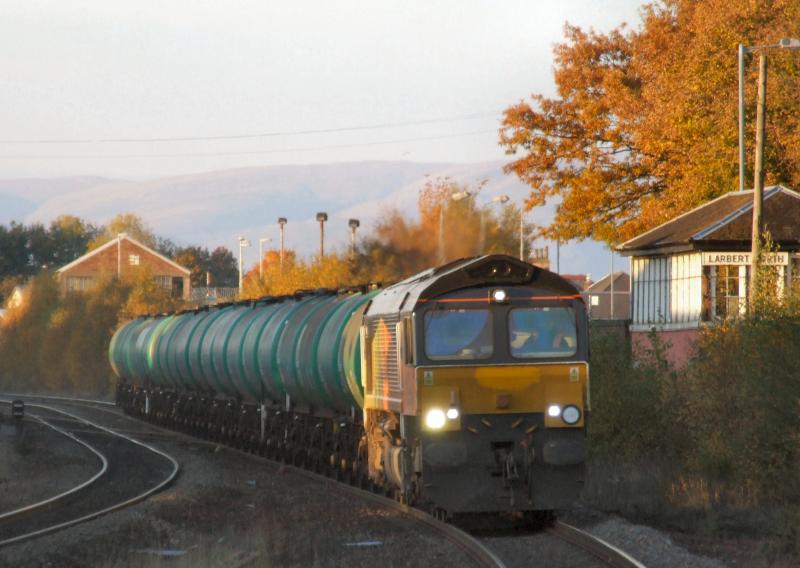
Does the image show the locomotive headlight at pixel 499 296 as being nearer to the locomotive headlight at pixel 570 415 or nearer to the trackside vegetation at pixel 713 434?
the locomotive headlight at pixel 570 415

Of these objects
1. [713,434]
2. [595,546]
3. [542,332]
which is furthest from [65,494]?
[595,546]

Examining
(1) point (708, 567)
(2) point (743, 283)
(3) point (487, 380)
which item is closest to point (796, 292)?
(3) point (487, 380)

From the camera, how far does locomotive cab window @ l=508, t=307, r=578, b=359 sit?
1566 centimetres

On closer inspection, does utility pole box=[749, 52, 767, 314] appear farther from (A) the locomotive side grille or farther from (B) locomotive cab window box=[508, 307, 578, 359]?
(B) locomotive cab window box=[508, 307, 578, 359]

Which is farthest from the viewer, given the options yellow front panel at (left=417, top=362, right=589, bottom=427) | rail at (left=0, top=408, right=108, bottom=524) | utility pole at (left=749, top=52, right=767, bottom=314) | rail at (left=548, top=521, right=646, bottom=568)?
utility pole at (left=749, top=52, right=767, bottom=314)

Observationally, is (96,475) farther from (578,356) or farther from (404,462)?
(578,356)

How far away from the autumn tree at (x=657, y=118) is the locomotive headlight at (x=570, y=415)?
2284 cm

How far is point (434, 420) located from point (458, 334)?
1084 millimetres

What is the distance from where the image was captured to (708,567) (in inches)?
498

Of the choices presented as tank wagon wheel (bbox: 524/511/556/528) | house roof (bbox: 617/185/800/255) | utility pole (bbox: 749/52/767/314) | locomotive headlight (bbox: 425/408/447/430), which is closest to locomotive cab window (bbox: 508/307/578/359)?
locomotive headlight (bbox: 425/408/447/430)

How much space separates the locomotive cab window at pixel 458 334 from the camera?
1552 centimetres

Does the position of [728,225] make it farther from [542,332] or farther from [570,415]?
[570,415]

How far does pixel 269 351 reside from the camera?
86.6 ft

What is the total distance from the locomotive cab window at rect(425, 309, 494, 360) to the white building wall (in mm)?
14740
